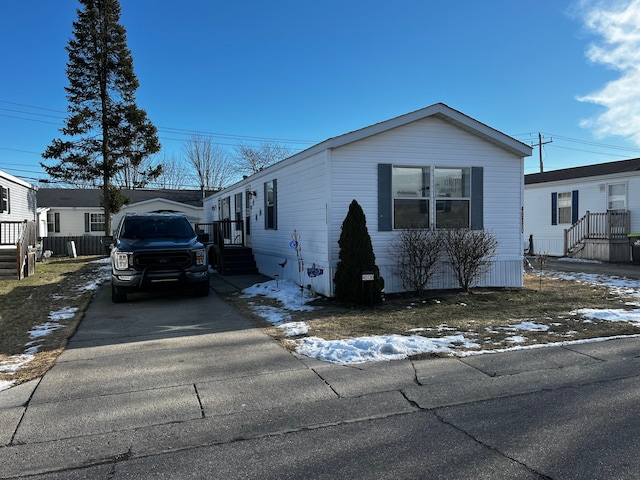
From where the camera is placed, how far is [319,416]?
3.87 m

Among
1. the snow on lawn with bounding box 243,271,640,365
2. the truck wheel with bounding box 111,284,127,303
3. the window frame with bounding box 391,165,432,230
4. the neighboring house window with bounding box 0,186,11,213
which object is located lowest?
the snow on lawn with bounding box 243,271,640,365

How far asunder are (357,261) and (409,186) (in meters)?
A: 2.39

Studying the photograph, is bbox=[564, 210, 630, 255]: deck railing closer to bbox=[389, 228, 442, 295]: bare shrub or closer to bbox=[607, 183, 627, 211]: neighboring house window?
bbox=[607, 183, 627, 211]: neighboring house window

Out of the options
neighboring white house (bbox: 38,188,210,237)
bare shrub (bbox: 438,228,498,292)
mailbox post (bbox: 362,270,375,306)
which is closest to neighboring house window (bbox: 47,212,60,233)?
neighboring white house (bbox: 38,188,210,237)

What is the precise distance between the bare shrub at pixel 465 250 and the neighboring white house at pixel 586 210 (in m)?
11.1

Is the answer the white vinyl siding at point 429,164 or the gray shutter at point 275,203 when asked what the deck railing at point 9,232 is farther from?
the white vinyl siding at point 429,164

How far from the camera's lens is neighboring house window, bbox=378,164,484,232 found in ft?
32.1

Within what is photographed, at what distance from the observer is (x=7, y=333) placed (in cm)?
692

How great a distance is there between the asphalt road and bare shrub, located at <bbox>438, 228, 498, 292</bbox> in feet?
12.9

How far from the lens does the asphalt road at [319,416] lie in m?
3.06

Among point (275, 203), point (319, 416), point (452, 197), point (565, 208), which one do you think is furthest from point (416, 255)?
point (565, 208)

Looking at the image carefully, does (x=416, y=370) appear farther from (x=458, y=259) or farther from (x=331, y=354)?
(x=458, y=259)

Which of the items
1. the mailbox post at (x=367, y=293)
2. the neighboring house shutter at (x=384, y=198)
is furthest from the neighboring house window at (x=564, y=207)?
the mailbox post at (x=367, y=293)

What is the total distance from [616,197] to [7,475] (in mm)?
21214
